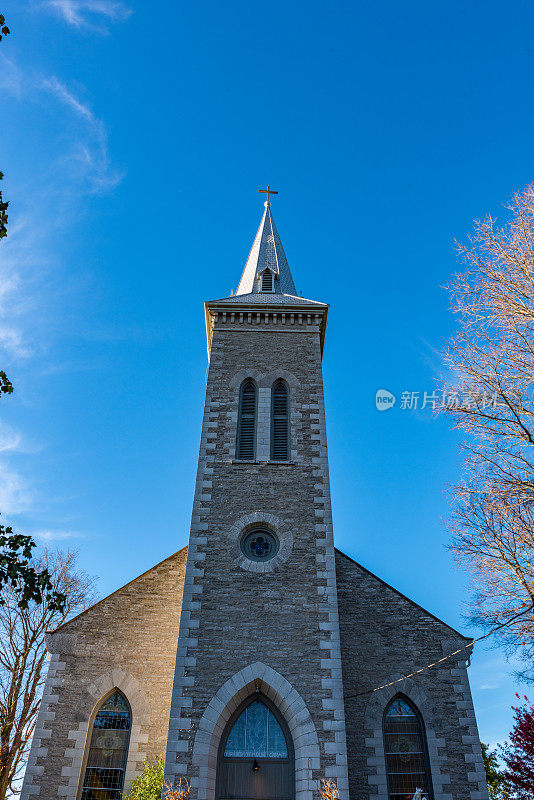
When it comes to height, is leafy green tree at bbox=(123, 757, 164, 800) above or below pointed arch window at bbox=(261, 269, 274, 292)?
below

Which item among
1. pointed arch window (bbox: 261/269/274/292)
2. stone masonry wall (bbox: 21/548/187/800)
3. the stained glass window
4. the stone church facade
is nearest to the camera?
the stone church facade

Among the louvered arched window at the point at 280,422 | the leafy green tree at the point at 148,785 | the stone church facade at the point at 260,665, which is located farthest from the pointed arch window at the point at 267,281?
the leafy green tree at the point at 148,785

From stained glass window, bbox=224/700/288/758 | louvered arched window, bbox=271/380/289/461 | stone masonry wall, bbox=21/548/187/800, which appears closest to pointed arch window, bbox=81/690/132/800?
stone masonry wall, bbox=21/548/187/800

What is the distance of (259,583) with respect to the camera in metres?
14.9

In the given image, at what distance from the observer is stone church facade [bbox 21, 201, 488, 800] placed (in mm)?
13156

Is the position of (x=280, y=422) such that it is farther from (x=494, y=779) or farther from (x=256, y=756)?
(x=494, y=779)

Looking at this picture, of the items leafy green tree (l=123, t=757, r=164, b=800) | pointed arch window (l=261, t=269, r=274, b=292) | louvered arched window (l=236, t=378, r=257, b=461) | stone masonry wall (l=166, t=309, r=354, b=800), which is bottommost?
leafy green tree (l=123, t=757, r=164, b=800)

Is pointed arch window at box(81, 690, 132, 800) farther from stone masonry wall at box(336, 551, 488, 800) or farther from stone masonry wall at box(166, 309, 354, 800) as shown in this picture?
stone masonry wall at box(336, 551, 488, 800)

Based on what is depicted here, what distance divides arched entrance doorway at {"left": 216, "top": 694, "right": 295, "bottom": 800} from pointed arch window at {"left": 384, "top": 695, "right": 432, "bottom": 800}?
289 centimetres

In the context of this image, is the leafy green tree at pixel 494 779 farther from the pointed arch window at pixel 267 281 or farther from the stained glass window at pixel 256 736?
the pointed arch window at pixel 267 281

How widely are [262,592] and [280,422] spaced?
17.3 feet

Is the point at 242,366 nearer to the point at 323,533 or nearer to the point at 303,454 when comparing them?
the point at 303,454

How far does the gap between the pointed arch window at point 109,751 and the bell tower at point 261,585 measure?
2.69 m

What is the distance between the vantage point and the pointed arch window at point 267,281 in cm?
2336
